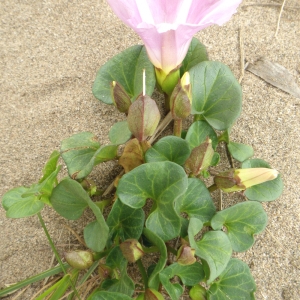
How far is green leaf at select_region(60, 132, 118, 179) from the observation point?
934 mm

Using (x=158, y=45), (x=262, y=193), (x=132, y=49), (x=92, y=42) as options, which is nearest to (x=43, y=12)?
(x=92, y=42)

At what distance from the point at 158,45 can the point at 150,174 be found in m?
0.28

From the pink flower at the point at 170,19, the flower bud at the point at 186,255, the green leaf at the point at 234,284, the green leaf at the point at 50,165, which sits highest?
the pink flower at the point at 170,19

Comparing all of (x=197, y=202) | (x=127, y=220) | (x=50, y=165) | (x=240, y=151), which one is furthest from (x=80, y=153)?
(x=240, y=151)

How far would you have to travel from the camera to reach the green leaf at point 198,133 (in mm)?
982

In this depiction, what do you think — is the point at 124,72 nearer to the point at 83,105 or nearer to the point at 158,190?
the point at 83,105

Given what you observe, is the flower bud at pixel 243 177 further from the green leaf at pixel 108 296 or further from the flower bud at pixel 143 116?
the green leaf at pixel 108 296

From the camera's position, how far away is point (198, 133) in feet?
3.27

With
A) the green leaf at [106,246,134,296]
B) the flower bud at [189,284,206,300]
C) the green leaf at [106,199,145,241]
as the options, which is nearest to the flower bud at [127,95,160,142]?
the green leaf at [106,199,145,241]

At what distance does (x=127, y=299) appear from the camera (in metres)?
0.79

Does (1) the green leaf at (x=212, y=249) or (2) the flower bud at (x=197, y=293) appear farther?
(2) the flower bud at (x=197, y=293)

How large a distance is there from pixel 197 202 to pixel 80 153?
0.31 metres

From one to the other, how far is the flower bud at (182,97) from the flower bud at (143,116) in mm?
74

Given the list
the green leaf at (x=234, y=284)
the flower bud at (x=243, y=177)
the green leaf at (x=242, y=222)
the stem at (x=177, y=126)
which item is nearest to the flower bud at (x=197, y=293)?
the green leaf at (x=234, y=284)
